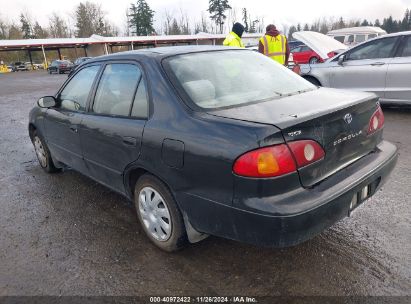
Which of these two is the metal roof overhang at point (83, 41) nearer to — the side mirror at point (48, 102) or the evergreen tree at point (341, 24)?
the side mirror at point (48, 102)

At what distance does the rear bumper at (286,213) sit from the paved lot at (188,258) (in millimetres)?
454

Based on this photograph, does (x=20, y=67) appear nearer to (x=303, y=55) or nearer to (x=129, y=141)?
(x=303, y=55)

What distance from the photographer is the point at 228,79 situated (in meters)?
2.96

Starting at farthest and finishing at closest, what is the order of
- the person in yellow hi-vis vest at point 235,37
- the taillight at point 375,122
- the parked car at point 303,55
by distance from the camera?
the parked car at point 303,55, the person in yellow hi-vis vest at point 235,37, the taillight at point 375,122

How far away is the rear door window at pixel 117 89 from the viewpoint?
3066mm

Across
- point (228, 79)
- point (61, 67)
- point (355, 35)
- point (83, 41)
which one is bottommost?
point (61, 67)

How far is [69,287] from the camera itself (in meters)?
2.62

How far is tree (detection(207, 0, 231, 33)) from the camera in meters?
84.1

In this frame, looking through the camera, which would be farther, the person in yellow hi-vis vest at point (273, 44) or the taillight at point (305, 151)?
the person in yellow hi-vis vest at point (273, 44)

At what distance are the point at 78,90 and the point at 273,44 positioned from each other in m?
4.40

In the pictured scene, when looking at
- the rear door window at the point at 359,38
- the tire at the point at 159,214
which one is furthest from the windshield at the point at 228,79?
the rear door window at the point at 359,38

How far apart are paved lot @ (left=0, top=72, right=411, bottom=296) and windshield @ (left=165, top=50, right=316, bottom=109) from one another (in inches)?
49.6

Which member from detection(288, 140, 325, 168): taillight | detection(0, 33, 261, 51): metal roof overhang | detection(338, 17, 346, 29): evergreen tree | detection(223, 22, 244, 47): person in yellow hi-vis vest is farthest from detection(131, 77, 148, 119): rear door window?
detection(338, 17, 346, 29): evergreen tree

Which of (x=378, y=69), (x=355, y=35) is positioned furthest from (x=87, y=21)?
(x=378, y=69)
